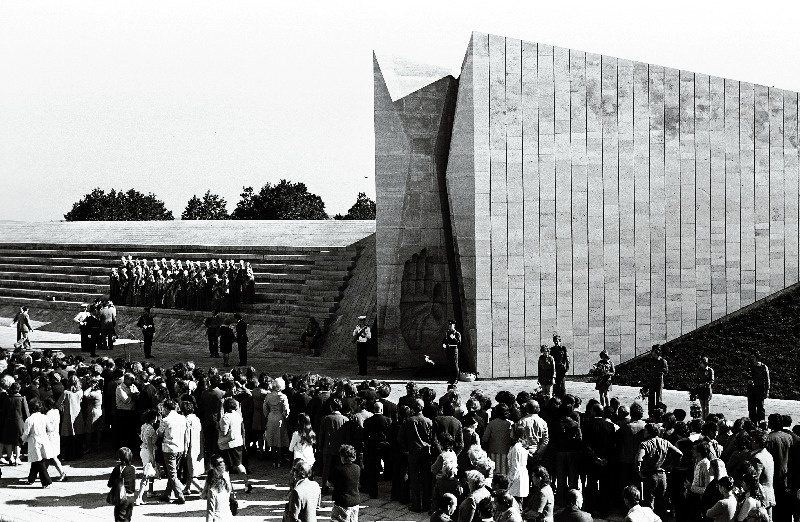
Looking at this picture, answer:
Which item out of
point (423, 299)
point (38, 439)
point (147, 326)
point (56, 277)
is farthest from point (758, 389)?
point (56, 277)

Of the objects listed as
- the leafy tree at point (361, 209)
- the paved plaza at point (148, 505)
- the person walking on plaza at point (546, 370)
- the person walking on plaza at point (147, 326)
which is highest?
the leafy tree at point (361, 209)

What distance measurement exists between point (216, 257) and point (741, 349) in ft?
60.5

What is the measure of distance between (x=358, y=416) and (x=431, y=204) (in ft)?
34.3

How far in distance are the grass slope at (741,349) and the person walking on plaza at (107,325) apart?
1300 centimetres

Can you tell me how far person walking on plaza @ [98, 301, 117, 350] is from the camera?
2569 centimetres

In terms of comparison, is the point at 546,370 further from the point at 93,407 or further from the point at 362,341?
the point at 93,407

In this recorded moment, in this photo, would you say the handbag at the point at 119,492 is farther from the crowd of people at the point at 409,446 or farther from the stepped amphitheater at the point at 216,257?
the stepped amphitheater at the point at 216,257

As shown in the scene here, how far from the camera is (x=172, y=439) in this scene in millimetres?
12062

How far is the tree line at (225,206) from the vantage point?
61.6 metres

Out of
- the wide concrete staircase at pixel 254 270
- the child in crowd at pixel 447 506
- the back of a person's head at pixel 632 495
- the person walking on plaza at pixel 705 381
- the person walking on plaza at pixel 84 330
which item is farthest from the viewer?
the wide concrete staircase at pixel 254 270

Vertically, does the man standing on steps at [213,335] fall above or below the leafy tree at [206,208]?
below

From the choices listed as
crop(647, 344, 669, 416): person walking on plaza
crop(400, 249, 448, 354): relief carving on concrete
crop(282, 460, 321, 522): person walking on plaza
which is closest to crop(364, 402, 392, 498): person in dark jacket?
crop(282, 460, 321, 522): person walking on plaza

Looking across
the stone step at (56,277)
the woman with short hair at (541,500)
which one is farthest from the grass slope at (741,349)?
the stone step at (56,277)

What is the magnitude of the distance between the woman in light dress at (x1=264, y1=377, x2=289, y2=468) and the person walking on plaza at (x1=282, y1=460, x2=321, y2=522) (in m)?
4.33
